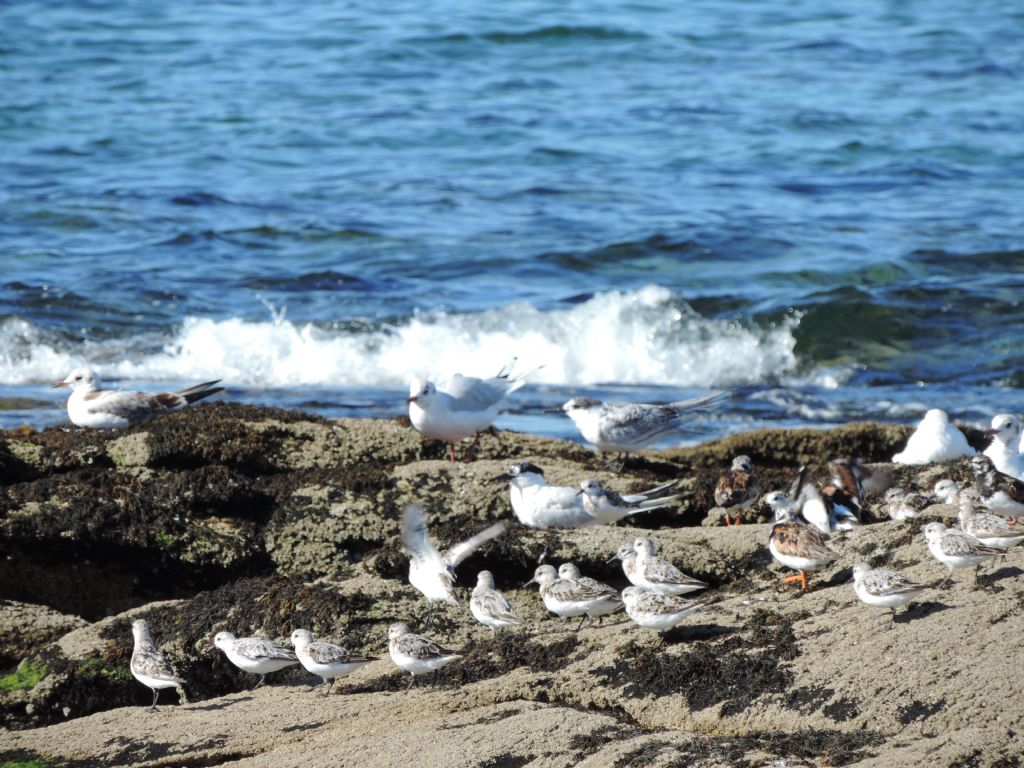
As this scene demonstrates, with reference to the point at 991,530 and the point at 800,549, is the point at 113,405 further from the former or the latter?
the point at 991,530

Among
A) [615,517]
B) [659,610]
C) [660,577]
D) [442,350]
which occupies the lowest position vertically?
[442,350]

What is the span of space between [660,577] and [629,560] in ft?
1.16

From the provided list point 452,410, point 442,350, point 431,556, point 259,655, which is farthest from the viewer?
point 442,350

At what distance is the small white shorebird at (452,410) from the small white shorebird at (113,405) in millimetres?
1979

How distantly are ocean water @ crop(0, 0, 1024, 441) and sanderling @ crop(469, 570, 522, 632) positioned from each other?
5653mm

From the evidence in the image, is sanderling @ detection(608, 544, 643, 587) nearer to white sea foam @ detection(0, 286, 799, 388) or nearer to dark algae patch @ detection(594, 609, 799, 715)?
dark algae patch @ detection(594, 609, 799, 715)

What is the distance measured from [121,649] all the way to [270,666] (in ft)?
2.95

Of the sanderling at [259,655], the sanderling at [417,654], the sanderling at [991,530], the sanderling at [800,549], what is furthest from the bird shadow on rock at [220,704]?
the sanderling at [991,530]

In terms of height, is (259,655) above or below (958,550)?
below

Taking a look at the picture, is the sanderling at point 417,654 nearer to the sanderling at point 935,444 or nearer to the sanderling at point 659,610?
the sanderling at point 659,610

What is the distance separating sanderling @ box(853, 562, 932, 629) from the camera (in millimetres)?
5406

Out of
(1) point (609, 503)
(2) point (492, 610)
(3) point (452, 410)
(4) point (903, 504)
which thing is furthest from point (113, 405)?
(4) point (903, 504)

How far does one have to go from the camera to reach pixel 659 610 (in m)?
5.60

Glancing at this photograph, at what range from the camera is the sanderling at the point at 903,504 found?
7.37m
